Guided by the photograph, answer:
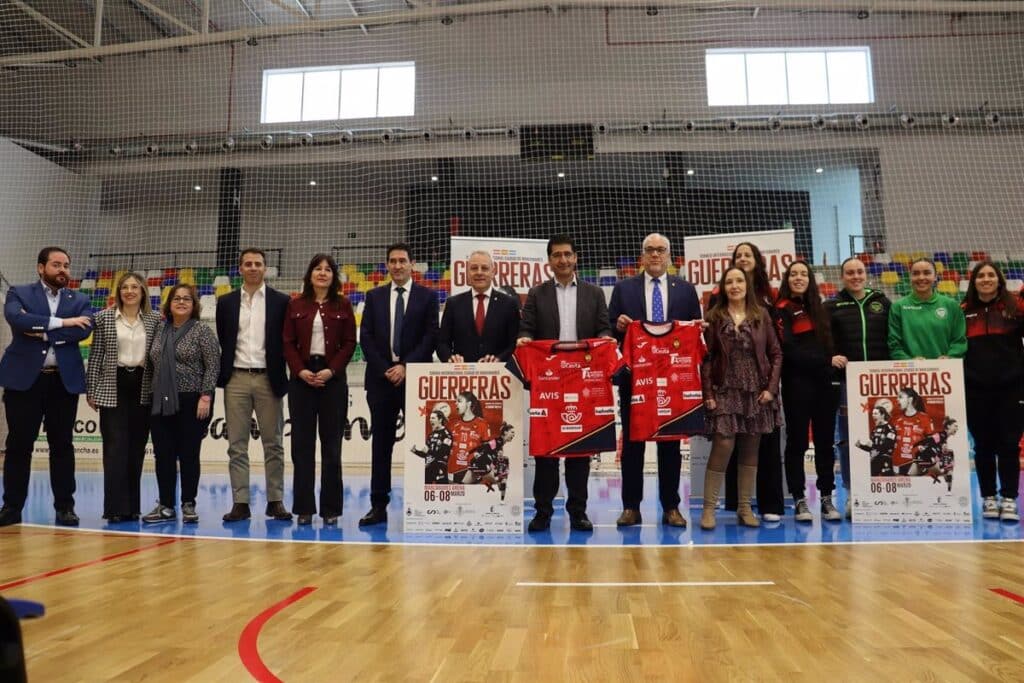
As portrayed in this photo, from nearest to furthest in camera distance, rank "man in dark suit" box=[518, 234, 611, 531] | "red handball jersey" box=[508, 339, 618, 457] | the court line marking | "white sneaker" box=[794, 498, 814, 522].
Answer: the court line marking
"red handball jersey" box=[508, 339, 618, 457]
"man in dark suit" box=[518, 234, 611, 531]
"white sneaker" box=[794, 498, 814, 522]

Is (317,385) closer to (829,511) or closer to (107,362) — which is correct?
(107,362)

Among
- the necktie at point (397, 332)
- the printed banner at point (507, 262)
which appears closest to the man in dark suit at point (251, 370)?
the necktie at point (397, 332)

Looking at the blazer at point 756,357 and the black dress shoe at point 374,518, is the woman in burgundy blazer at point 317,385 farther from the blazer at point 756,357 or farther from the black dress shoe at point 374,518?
the blazer at point 756,357

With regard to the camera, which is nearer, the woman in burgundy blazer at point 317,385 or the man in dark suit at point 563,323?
the man in dark suit at point 563,323

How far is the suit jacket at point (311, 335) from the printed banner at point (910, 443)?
3269 millimetres

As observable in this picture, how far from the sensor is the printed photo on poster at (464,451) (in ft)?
14.0

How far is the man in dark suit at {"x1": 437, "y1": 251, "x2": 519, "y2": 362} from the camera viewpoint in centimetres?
466

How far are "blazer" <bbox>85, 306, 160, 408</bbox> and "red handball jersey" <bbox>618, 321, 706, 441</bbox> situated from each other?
3.18 meters

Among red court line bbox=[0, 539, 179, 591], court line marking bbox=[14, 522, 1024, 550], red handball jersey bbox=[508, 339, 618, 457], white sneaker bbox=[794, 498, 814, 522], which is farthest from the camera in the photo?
white sneaker bbox=[794, 498, 814, 522]

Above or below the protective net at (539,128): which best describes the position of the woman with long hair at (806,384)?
below

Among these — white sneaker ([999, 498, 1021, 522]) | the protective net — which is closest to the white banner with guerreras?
white sneaker ([999, 498, 1021, 522])

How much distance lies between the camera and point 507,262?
6371mm

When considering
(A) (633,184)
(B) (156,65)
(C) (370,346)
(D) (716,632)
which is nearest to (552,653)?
(D) (716,632)

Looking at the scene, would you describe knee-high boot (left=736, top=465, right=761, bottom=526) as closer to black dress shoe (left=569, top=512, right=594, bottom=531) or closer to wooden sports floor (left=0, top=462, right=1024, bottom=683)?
wooden sports floor (left=0, top=462, right=1024, bottom=683)
